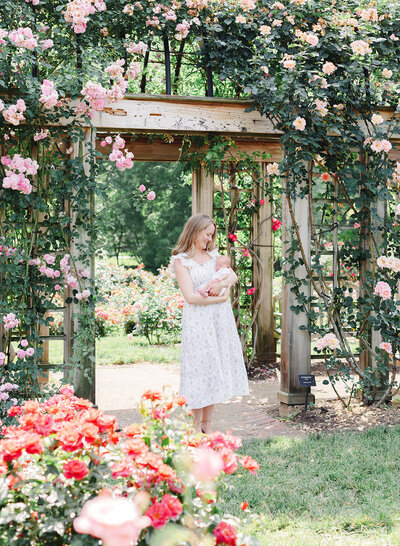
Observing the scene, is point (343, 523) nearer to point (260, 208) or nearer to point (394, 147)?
point (394, 147)

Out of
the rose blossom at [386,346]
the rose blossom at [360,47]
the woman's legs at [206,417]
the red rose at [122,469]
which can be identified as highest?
the rose blossom at [360,47]

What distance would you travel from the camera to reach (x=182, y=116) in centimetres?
478

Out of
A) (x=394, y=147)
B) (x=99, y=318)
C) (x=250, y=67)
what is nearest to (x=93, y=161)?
(x=250, y=67)

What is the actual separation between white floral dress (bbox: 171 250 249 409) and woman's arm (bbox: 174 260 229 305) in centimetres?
5

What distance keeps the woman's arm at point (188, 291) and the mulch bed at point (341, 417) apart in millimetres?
1381

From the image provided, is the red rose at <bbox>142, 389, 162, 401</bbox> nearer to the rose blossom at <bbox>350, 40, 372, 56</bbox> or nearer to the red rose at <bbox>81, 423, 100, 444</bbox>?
the red rose at <bbox>81, 423, 100, 444</bbox>

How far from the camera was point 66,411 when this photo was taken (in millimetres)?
2006

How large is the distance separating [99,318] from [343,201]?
16.4ft

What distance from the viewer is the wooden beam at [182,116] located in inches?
182

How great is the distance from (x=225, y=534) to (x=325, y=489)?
6.11 ft

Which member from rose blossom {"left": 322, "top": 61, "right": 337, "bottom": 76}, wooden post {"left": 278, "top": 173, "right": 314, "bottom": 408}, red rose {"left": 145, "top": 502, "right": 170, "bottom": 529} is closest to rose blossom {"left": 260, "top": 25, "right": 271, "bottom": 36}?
rose blossom {"left": 322, "top": 61, "right": 337, "bottom": 76}

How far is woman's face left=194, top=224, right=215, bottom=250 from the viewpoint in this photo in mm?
3940

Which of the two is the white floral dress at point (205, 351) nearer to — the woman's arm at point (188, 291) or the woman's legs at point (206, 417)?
the woman's arm at point (188, 291)

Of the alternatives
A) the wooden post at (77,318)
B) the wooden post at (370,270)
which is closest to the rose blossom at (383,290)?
the wooden post at (370,270)
